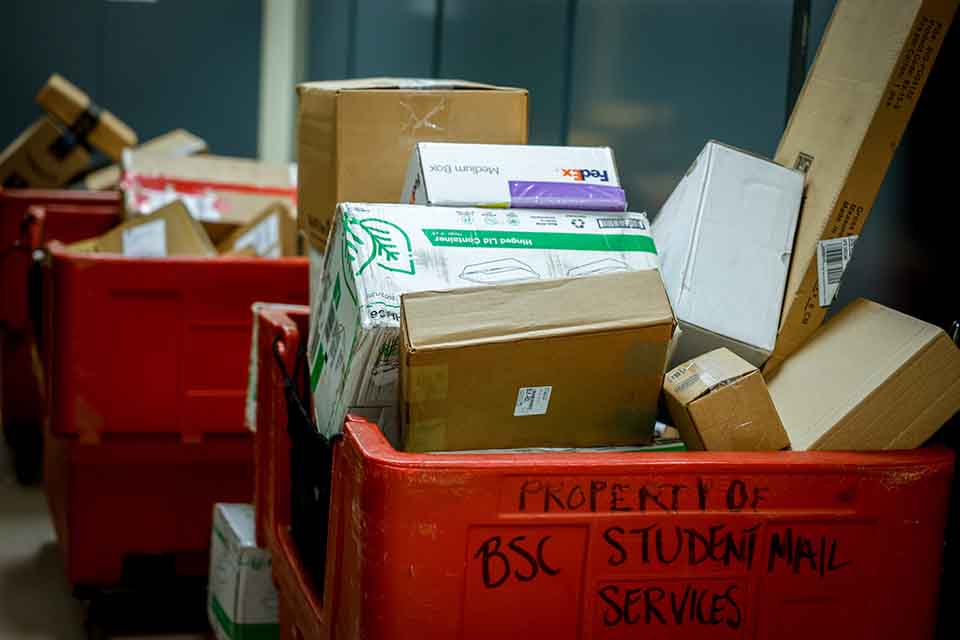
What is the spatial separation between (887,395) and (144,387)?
197 cm

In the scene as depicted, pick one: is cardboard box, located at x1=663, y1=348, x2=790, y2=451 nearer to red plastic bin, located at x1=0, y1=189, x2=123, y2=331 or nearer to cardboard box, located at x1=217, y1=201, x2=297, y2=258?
cardboard box, located at x1=217, y1=201, x2=297, y2=258

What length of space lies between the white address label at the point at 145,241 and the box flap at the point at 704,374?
206 centimetres

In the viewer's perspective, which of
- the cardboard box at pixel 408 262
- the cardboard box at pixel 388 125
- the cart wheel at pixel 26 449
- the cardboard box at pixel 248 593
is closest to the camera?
the cardboard box at pixel 408 262

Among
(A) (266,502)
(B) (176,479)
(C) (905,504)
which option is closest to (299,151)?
(A) (266,502)

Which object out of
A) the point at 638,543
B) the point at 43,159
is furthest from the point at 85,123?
the point at 638,543

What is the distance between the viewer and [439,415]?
1.57 m

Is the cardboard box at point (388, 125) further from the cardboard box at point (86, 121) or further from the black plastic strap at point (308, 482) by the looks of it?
the cardboard box at point (86, 121)

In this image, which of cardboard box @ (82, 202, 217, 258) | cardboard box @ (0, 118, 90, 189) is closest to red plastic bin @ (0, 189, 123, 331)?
cardboard box @ (82, 202, 217, 258)

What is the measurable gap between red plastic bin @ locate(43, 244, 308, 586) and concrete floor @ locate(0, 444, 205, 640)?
0.29m

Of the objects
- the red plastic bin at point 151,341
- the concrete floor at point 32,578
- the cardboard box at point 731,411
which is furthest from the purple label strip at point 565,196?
the concrete floor at point 32,578

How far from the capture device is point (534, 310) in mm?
1566

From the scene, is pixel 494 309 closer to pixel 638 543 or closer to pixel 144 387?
pixel 638 543

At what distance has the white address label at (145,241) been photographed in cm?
341

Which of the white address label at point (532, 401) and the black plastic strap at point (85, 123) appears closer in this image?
the white address label at point (532, 401)
